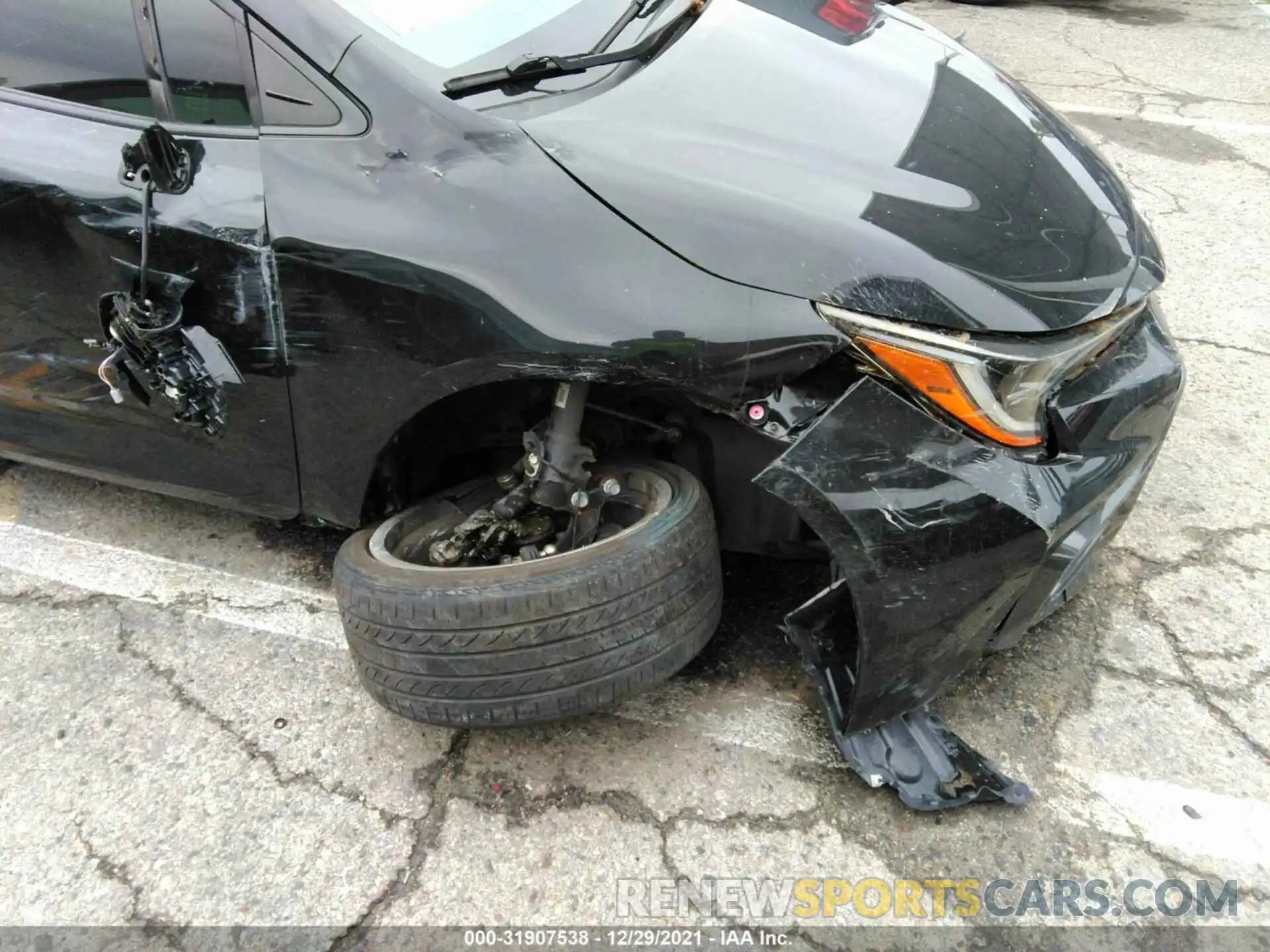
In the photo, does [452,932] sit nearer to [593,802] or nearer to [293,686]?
[593,802]

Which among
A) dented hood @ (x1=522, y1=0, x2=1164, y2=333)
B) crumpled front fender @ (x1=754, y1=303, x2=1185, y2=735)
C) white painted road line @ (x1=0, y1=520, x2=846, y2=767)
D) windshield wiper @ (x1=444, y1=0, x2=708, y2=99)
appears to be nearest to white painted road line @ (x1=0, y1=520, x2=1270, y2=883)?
white painted road line @ (x1=0, y1=520, x2=846, y2=767)

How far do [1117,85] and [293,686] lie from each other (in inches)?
255

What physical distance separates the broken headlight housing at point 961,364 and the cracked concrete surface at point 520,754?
2.54 feet

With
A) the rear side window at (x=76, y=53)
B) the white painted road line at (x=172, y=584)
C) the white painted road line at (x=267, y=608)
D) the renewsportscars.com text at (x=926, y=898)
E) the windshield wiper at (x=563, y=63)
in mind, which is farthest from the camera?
the white painted road line at (x=172, y=584)

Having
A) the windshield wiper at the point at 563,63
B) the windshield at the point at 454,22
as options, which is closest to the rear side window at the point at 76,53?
the windshield at the point at 454,22

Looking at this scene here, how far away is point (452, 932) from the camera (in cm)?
179

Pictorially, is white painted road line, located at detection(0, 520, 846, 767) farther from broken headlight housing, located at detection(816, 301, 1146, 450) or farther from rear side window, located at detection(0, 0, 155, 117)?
rear side window, located at detection(0, 0, 155, 117)

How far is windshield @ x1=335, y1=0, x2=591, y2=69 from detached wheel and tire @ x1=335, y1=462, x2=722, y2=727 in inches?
42.1

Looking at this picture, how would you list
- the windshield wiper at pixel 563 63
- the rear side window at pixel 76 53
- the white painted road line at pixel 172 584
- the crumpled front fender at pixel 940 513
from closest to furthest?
1. the crumpled front fender at pixel 940 513
2. the windshield wiper at pixel 563 63
3. the rear side window at pixel 76 53
4. the white painted road line at pixel 172 584

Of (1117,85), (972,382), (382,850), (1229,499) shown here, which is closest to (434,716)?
(382,850)

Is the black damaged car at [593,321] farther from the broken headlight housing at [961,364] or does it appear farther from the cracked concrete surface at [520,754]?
the cracked concrete surface at [520,754]

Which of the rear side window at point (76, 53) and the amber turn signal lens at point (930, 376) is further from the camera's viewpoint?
the rear side window at point (76, 53)

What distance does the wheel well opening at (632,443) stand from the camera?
2.08 meters

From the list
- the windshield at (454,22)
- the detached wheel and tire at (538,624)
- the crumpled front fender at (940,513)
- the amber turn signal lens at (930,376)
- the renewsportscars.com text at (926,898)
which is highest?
the windshield at (454,22)
